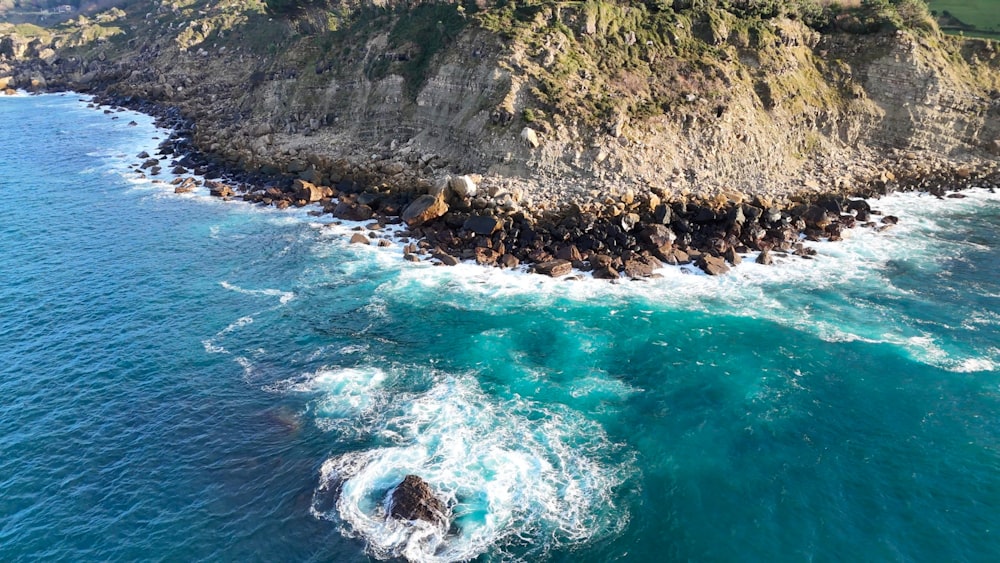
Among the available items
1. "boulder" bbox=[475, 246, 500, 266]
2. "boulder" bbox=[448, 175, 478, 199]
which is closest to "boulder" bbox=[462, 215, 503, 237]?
"boulder" bbox=[475, 246, 500, 266]

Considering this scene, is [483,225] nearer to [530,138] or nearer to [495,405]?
[530,138]

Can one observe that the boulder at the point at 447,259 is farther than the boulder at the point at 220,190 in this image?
No

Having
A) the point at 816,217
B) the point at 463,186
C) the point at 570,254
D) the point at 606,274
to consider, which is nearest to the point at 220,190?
the point at 463,186

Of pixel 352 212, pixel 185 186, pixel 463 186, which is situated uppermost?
pixel 463 186

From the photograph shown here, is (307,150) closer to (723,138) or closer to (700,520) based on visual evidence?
(723,138)

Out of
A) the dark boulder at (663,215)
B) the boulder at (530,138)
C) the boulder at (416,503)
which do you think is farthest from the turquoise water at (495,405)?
the boulder at (530,138)

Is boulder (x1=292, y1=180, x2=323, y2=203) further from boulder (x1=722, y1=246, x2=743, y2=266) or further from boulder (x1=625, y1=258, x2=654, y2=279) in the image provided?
boulder (x1=722, y1=246, x2=743, y2=266)

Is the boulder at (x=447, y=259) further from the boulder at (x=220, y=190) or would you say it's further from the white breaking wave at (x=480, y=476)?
the boulder at (x=220, y=190)
